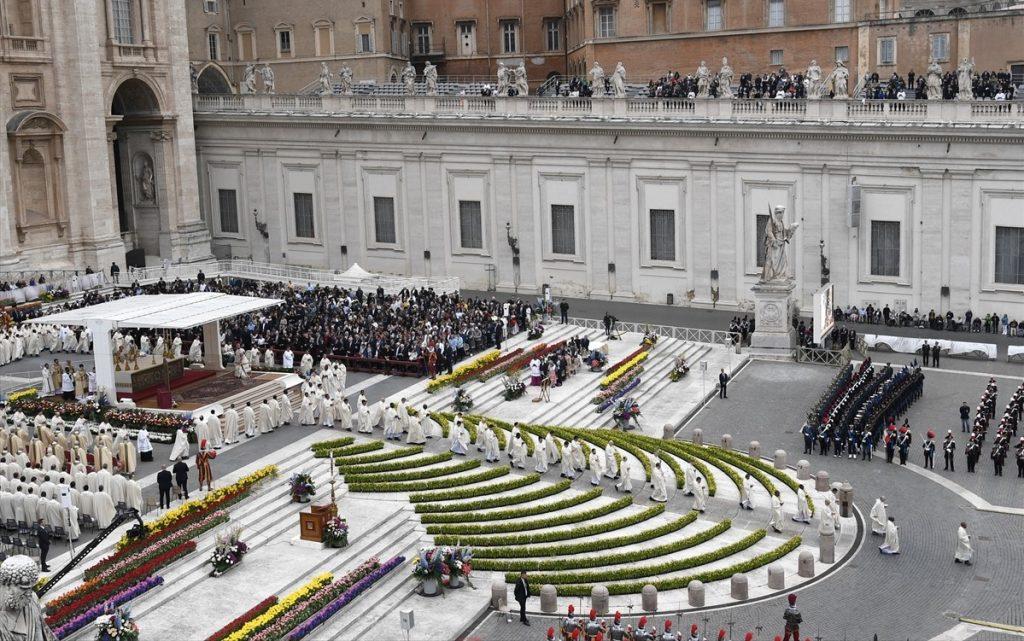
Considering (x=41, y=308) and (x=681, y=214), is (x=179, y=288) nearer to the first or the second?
(x=41, y=308)

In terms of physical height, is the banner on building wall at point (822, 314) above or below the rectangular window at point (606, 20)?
below

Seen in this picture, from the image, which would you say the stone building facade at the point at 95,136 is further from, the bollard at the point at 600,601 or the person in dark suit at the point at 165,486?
the bollard at the point at 600,601

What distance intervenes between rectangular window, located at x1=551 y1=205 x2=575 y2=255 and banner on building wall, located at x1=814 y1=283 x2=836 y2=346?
15.5 metres

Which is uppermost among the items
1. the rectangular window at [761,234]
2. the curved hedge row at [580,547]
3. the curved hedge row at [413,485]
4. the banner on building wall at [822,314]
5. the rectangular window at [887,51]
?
the rectangular window at [887,51]

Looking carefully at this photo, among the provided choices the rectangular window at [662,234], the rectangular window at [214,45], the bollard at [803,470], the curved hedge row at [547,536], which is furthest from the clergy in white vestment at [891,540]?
the rectangular window at [214,45]

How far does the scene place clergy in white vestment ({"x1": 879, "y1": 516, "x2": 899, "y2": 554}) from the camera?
30672mm

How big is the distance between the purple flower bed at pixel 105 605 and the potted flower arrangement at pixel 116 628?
0.80 metres

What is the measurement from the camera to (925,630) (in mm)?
26859

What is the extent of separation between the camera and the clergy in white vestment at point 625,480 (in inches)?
1362

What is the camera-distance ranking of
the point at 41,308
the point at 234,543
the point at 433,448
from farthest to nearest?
the point at 41,308 → the point at 433,448 → the point at 234,543

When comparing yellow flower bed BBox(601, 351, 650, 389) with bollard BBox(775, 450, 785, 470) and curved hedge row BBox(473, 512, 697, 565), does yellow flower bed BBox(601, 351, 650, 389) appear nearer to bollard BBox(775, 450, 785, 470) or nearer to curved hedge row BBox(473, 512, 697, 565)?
bollard BBox(775, 450, 785, 470)

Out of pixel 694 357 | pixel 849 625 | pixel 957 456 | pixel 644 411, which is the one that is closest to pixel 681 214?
pixel 694 357

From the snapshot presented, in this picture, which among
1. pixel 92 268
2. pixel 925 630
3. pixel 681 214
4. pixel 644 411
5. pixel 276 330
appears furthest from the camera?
pixel 92 268

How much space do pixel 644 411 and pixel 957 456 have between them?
10.4 m
